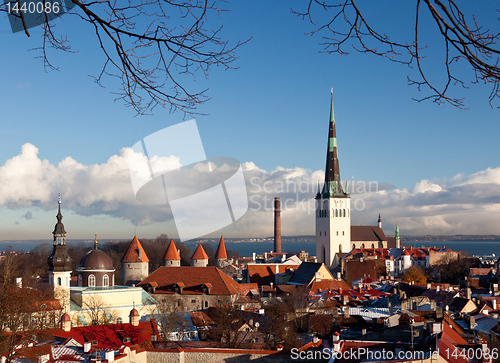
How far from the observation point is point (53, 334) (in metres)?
17.9

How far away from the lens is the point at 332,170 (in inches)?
2571

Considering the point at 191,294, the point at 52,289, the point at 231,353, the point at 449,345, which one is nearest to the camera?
the point at 449,345

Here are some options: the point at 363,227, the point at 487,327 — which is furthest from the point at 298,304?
the point at 363,227

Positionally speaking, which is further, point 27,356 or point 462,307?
point 462,307

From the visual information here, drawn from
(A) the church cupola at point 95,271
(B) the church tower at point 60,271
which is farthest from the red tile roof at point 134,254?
(B) the church tower at point 60,271

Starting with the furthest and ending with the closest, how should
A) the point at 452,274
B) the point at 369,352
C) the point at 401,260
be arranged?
the point at 401,260, the point at 452,274, the point at 369,352

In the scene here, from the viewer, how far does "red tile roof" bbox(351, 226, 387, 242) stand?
72.4 metres

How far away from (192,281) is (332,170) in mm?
33936

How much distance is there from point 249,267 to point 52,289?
2089 centimetres

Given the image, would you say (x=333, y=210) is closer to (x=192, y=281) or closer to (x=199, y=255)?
(x=199, y=255)

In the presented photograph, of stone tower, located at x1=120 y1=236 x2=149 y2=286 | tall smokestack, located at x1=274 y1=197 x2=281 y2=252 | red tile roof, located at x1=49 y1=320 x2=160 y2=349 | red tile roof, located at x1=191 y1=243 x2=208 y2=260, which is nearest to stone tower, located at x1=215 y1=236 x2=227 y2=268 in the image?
red tile roof, located at x1=191 y1=243 x2=208 y2=260

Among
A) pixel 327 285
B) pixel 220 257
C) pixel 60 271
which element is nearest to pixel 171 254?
pixel 220 257

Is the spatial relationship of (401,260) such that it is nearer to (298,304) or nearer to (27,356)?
(298,304)

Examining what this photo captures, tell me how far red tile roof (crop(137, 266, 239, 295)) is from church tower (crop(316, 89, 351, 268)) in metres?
30.8
